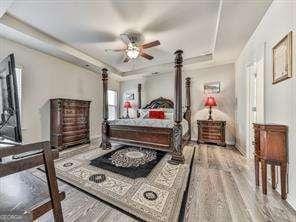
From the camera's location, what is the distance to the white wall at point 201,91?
491cm

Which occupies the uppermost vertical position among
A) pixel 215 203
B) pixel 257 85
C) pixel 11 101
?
pixel 257 85

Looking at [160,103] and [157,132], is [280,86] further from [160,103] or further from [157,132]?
[160,103]

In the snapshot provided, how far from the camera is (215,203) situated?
5.74 ft

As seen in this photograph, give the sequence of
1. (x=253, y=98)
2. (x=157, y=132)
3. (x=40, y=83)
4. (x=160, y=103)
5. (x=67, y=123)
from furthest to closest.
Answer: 1. (x=160, y=103)
2. (x=67, y=123)
3. (x=40, y=83)
4. (x=157, y=132)
5. (x=253, y=98)

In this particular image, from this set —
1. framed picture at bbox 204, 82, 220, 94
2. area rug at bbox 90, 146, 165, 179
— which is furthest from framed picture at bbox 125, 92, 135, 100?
area rug at bbox 90, 146, 165, 179

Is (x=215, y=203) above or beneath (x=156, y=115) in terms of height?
beneath

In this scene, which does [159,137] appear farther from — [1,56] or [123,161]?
[1,56]

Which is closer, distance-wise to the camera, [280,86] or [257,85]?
[280,86]

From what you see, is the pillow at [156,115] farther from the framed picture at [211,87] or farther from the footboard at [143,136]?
the framed picture at [211,87]

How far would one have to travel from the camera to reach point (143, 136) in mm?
3691

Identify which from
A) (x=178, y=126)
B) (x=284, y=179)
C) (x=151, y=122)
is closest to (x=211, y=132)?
(x=178, y=126)

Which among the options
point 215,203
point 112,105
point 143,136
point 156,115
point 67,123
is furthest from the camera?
point 112,105

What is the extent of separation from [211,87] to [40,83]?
506cm

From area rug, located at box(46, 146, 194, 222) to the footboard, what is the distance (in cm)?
46
